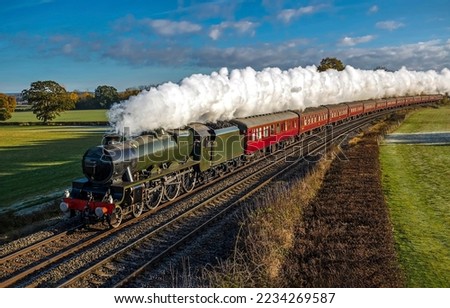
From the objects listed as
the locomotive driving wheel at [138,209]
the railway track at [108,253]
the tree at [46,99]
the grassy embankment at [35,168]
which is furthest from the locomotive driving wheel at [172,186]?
the tree at [46,99]

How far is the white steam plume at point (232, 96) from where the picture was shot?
13344 millimetres

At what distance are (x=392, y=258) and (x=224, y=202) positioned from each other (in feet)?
24.4

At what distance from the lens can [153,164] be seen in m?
13.7

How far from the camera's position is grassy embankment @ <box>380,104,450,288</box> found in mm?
8664

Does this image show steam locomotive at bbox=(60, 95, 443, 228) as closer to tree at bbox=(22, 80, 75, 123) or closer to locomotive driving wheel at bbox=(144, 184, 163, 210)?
locomotive driving wheel at bbox=(144, 184, 163, 210)

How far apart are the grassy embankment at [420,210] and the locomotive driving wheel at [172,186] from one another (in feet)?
26.1

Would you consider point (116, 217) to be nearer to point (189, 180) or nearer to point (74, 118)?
point (189, 180)

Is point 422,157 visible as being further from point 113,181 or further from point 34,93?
point 34,93

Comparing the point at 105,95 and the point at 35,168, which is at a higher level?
the point at 105,95

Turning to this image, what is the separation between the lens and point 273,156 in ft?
83.3

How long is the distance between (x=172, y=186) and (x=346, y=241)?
786 cm

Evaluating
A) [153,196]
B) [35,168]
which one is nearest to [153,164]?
[153,196]

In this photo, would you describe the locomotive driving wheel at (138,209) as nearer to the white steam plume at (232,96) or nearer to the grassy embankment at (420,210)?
the white steam plume at (232,96)
